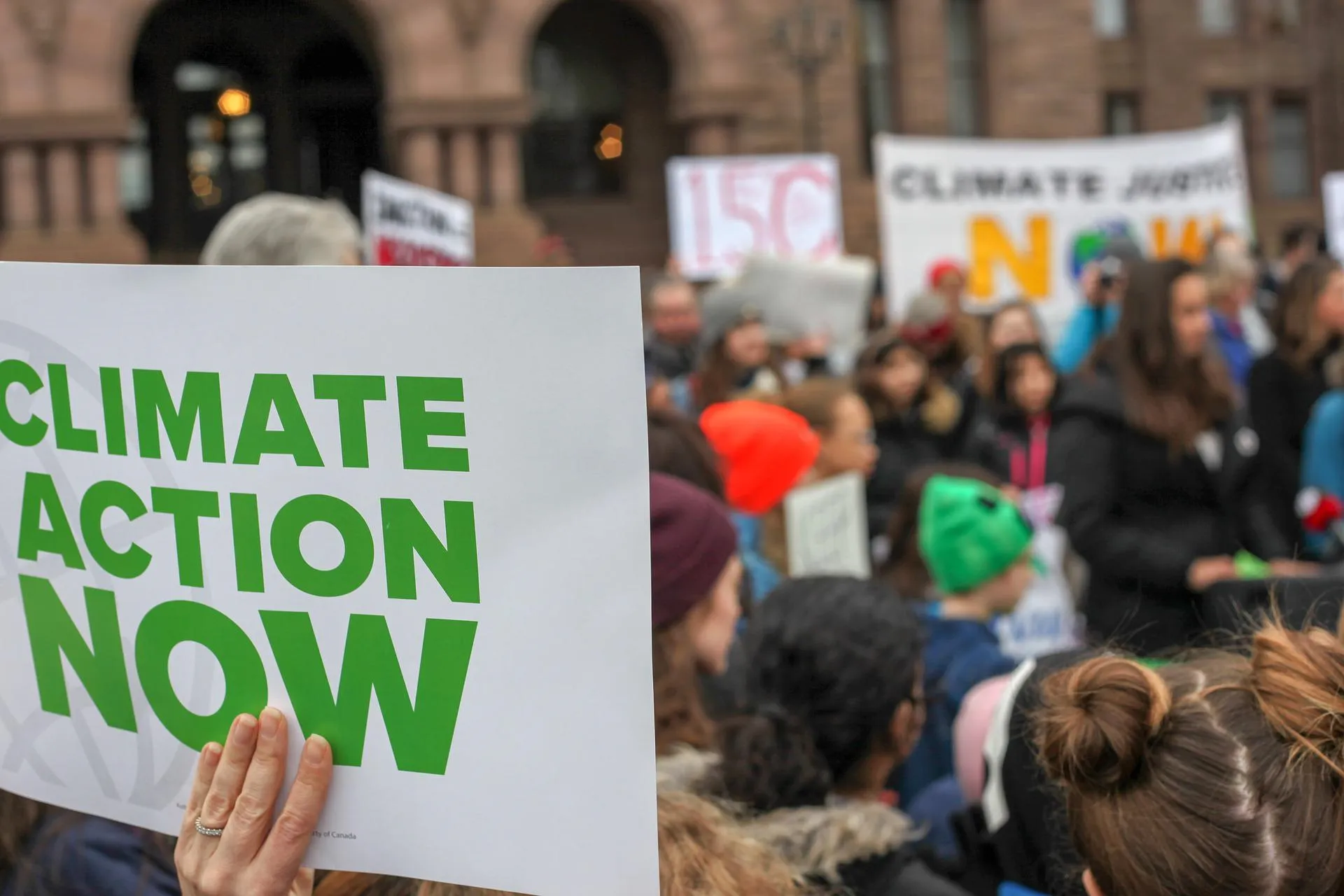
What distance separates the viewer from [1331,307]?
5.30 meters

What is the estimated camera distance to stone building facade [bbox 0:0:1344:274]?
1641 cm

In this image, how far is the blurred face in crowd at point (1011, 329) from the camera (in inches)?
245

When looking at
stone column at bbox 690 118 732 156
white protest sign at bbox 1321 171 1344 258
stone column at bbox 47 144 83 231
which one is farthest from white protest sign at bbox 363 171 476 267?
stone column at bbox 690 118 732 156

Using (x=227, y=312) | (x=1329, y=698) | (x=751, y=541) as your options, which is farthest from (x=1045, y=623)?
(x=227, y=312)

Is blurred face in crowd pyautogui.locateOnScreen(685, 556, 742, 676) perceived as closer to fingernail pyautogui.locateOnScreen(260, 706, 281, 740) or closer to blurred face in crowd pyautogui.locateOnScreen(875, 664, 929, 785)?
blurred face in crowd pyautogui.locateOnScreen(875, 664, 929, 785)

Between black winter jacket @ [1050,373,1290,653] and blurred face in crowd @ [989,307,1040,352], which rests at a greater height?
blurred face in crowd @ [989,307,1040,352]

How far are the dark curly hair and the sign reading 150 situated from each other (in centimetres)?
768

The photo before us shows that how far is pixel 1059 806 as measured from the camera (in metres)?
2.05

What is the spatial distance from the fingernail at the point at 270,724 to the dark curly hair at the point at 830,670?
0.93 meters

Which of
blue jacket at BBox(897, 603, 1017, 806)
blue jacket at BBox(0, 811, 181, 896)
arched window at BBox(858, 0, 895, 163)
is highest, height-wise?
arched window at BBox(858, 0, 895, 163)

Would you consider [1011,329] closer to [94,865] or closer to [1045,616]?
[1045,616]

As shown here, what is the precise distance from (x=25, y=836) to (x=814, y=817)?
42.7 inches

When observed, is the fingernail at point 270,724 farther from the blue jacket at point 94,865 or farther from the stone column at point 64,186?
the stone column at point 64,186

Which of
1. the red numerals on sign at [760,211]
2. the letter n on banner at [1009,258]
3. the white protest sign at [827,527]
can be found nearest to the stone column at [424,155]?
the red numerals on sign at [760,211]
